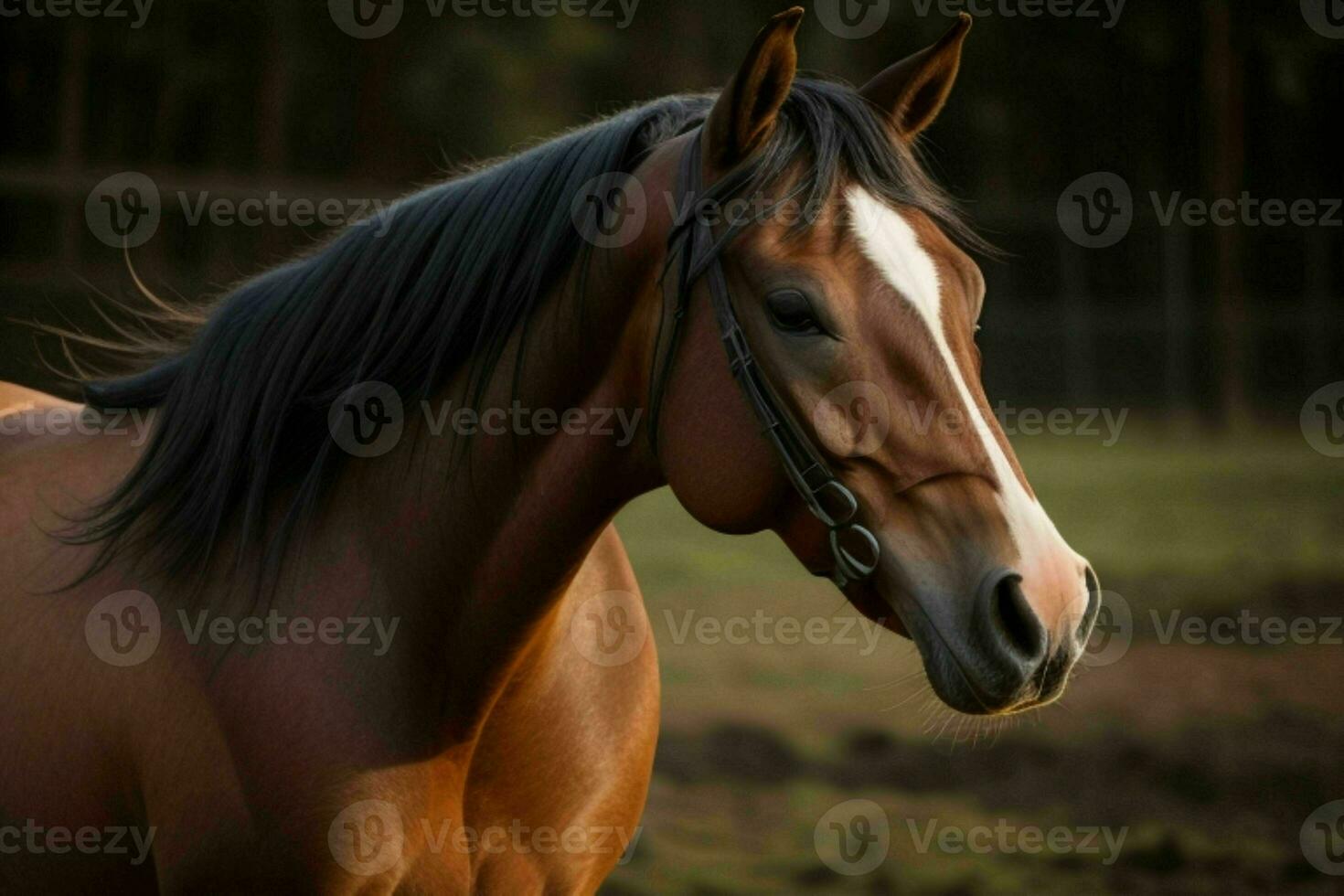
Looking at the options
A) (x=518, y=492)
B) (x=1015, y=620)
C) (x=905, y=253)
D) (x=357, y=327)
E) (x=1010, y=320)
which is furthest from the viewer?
(x=1010, y=320)

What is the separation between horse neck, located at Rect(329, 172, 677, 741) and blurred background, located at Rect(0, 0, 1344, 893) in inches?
25.1

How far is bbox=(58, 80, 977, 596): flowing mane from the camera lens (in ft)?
7.99

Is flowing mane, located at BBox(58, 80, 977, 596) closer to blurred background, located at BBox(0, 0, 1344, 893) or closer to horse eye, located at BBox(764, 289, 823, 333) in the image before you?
horse eye, located at BBox(764, 289, 823, 333)

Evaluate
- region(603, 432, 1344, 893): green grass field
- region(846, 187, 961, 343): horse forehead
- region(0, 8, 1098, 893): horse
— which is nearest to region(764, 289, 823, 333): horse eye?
region(0, 8, 1098, 893): horse

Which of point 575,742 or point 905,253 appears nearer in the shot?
point 905,253

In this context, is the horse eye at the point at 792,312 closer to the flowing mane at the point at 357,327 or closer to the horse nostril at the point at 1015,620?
the flowing mane at the point at 357,327

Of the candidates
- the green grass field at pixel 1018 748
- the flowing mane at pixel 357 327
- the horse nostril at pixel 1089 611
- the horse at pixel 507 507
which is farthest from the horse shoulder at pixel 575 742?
the horse nostril at pixel 1089 611

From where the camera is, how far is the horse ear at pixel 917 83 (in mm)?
2436

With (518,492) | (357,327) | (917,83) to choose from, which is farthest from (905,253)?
(357,327)

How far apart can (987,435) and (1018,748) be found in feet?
16.8

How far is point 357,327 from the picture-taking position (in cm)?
256

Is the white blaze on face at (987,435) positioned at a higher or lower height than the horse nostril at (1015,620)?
higher

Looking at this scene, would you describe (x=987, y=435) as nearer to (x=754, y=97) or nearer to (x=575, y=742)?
(x=754, y=97)

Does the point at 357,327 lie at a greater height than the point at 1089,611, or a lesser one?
greater
